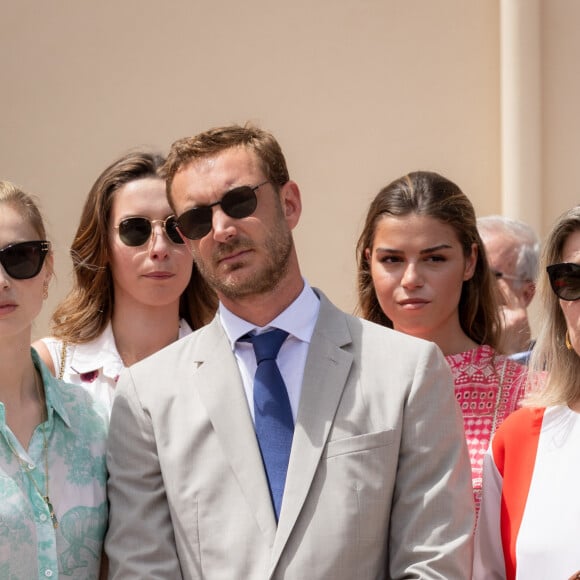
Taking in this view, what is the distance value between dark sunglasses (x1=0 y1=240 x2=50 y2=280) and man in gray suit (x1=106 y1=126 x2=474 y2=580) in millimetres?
363

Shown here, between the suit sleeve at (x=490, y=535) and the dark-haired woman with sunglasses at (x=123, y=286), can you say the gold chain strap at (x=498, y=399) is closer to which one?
the suit sleeve at (x=490, y=535)

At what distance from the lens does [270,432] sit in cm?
296

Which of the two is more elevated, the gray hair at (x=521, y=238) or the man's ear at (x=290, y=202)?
the man's ear at (x=290, y=202)

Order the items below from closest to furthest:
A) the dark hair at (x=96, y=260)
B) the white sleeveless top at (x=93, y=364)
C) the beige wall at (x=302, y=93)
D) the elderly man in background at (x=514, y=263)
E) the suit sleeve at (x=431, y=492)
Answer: the suit sleeve at (x=431, y=492) → the white sleeveless top at (x=93, y=364) → the dark hair at (x=96, y=260) → the elderly man in background at (x=514, y=263) → the beige wall at (x=302, y=93)

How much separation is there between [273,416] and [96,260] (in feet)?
4.49

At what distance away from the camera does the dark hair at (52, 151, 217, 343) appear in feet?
13.4

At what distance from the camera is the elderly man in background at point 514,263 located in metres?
5.15

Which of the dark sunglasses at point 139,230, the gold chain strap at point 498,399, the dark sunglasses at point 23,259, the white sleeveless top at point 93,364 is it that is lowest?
the gold chain strap at point 498,399

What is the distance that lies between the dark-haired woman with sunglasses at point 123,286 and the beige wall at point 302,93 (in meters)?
2.13

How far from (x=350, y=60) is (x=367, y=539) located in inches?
157

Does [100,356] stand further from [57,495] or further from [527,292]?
[527,292]

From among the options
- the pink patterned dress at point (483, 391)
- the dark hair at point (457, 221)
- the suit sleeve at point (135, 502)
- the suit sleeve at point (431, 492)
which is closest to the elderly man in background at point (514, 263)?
the dark hair at point (457, 221)

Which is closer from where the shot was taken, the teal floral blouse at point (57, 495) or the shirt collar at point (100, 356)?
the teal floral blouse at point (57, 495)

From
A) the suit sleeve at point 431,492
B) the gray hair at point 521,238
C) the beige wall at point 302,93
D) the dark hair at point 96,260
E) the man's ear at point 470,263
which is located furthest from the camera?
the beige wall at point 302,93
